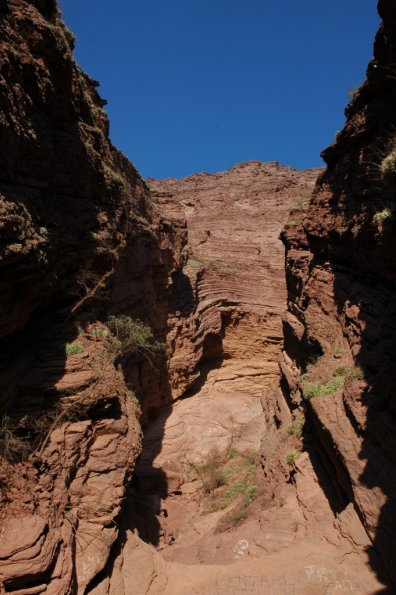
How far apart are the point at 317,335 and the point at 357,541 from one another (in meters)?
5.38

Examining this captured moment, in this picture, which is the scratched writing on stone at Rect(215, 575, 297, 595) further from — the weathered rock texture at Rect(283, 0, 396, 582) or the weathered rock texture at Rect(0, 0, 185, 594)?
the weathered rock texture at Rect(0, 0, 185, 594)

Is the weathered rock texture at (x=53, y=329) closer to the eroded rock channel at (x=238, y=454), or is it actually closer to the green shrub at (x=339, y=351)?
the eroded rock channel at (x=238, y=454)

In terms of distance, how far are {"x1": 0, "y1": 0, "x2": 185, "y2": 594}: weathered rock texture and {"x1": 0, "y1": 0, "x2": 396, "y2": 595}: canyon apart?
0.11 ft

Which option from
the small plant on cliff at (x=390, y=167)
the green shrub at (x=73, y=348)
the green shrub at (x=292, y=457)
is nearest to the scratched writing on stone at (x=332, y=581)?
the green shrub at (x=292, y=457)

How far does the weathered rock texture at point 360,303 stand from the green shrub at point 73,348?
525 cm

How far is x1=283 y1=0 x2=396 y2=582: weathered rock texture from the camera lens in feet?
20.8

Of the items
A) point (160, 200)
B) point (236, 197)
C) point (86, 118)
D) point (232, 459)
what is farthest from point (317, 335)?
point (236, 197)

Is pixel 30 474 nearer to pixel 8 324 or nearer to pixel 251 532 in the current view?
pixel 8 324

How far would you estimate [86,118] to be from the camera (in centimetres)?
969

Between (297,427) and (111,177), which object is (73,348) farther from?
(297,427)

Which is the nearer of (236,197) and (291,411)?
(291,411)

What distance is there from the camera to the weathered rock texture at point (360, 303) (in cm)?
633

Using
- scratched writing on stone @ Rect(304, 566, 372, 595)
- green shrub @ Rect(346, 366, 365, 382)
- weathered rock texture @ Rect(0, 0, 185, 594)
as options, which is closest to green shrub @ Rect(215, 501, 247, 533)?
scratched writing on stone @ Rect(304, 566, 372, 595)

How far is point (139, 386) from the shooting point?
15.1 meters
